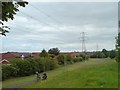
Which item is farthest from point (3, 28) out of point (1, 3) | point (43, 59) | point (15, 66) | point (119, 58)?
point (43, 59)

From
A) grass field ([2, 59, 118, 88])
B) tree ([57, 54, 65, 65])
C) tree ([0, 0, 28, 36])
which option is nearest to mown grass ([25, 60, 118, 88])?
grass field ([2, 59, 118, 88])

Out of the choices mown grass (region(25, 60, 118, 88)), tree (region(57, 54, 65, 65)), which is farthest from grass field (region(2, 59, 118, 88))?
tree (region(57, 54, 65, 65))

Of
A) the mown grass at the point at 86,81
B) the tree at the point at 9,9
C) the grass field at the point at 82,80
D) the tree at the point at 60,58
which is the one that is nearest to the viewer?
the tree at the point at 9,9

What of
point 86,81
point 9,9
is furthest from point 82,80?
point 9,9

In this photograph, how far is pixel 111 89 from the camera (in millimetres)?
17219

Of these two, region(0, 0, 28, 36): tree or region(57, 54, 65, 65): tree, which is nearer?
region(0, 0, 28, 36): tree

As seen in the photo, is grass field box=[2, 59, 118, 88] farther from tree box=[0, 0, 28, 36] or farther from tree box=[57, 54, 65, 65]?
tree box=[57, 54, 65, 65]

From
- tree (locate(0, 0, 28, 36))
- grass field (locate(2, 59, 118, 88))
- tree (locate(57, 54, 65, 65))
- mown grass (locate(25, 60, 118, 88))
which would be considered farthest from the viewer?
tree (locate(57, 54, 65, 65))

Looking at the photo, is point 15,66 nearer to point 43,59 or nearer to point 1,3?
point 43,59

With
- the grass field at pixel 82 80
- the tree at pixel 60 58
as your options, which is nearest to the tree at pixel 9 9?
the grass field at pixel 82 80

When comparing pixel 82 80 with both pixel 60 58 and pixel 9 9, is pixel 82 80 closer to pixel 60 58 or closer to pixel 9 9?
pixel 9 9

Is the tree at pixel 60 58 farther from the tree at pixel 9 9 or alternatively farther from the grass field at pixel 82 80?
the tree at pixel 9 9

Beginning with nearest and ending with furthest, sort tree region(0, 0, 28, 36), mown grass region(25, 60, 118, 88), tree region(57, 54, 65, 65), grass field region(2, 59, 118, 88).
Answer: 1. tree region(0, 0, 28, 36)
2. mown grass region(25, 60, 118, 88)
3. grass field region(2, 59, 118, 88)
4. tree region(57, 54, 65, 65)

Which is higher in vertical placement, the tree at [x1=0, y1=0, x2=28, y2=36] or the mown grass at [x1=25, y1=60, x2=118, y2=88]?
the tree at [x1=0, y1=0, x2=28, y2=36]
